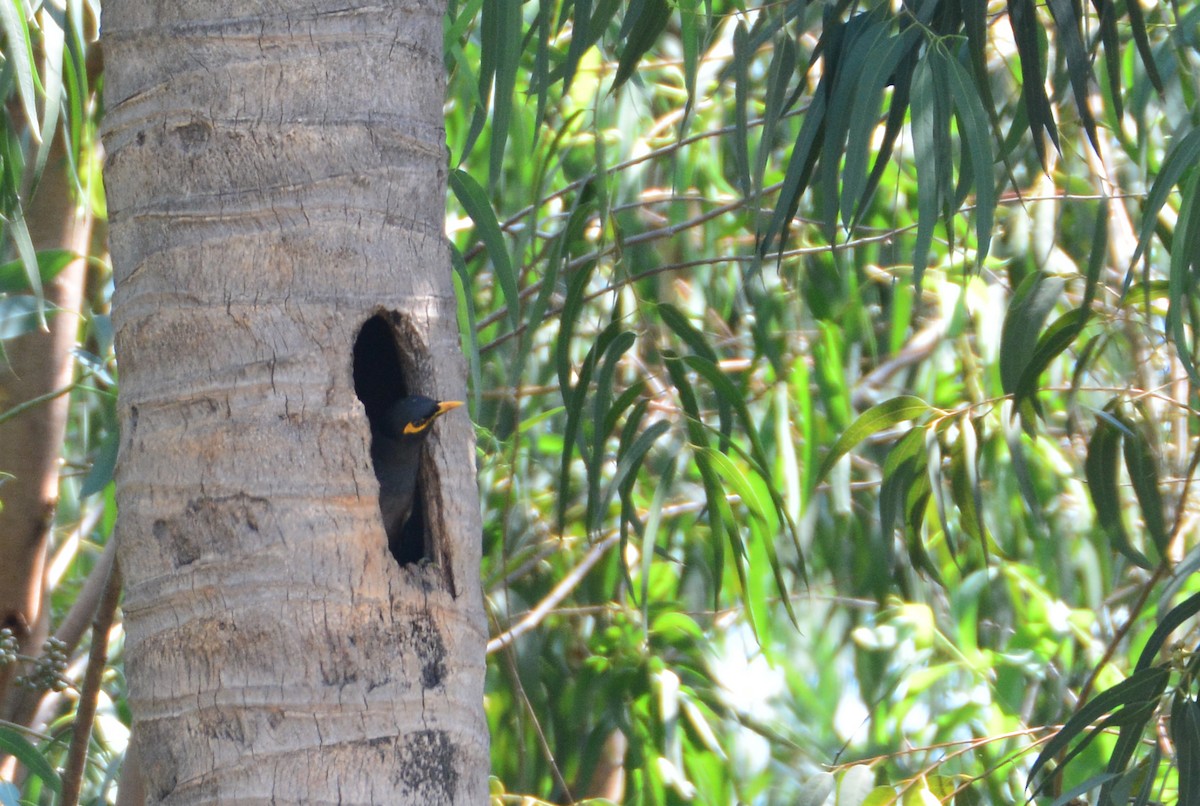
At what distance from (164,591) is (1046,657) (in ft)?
7.44

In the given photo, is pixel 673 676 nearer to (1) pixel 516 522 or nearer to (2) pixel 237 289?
(1) pixel 516 522

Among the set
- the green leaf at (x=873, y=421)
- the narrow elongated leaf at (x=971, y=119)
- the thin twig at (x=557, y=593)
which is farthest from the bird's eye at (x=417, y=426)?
the thin twig at (x=557, y=593)

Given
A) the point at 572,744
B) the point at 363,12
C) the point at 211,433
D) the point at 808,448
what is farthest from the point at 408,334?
the point at 572,744

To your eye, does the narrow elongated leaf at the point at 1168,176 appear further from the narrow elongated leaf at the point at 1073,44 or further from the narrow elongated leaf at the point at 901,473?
the narrow elongated leaf at the point at 901,473

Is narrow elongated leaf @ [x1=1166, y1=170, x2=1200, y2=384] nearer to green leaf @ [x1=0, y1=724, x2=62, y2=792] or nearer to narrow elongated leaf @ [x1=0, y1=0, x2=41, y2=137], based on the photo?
narrow elongated leaf @ [x1=0, y1=0, x2=41, y2=137]

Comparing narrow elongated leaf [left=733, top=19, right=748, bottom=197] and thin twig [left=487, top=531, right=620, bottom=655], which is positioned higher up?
narrow elongated leaf [left=733, top=19, right=748, bottom=197]

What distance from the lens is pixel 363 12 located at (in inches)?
71.0

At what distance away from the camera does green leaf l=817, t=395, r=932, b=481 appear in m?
2.65

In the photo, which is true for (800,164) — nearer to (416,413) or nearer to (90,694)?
(416,413)

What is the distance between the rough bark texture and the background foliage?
0.40m

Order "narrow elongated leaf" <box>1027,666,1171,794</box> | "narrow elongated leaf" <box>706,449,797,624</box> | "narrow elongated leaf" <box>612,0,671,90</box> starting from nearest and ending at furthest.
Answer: "narrow elongated leaf" <box>1027,666,1171,794</box>
"narrow elongated leaf" <box>612,0,671,90</box>
"narrow elongated leaf" <box>706,449,797,624</box>

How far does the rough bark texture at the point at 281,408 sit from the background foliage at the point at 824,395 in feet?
1.31

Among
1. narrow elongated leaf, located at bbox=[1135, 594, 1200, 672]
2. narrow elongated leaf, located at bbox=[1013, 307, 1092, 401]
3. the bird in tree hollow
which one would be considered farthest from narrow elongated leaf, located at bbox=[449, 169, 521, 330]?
narrow elongated leaf, located at bbox=[1135, 594, 1200, 672]

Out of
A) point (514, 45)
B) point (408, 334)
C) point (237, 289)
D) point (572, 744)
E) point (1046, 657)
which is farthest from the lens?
point (572, 744)
